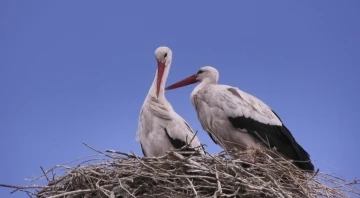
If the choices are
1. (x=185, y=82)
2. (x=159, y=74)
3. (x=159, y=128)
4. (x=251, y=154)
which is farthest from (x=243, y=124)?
(x=185, y=82)

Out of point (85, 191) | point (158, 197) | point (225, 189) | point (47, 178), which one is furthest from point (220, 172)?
point (47, 178)

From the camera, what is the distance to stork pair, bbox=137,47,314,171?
5344 millimetres

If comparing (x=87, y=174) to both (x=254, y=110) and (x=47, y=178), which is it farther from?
(x=254, y=110)

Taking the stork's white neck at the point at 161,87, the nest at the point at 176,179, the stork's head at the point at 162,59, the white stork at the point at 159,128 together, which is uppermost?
the stork's head at the point at 162,59

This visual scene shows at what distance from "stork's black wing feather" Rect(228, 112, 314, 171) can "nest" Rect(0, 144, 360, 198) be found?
0.78m

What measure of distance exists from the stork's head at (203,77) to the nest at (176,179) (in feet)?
4.96

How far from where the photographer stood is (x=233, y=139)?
563cm

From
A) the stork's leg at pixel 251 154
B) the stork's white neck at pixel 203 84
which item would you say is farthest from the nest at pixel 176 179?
the stork's white neck at pixel 203 84

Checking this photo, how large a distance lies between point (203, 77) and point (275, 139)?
3.20 feet

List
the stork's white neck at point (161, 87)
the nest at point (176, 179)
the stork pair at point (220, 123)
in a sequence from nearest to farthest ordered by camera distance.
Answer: the nest at point (176, 179), the stork pair at point (220, 123), the stork's white neck at point (161, 87)

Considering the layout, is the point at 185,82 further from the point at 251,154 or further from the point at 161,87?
the point at 251,154

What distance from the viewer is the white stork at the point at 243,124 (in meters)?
5.56

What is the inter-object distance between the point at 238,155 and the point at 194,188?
0.88 meters

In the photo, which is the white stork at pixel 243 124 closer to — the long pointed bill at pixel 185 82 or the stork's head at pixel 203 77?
the stork's head at pixel 203 77
